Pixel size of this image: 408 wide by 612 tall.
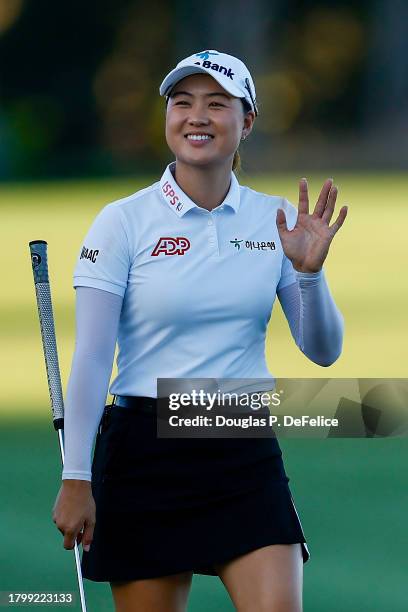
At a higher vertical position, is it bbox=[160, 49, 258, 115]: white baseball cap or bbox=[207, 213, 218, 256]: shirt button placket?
bbox=[160, 49, 258, 115]: white baseball cap

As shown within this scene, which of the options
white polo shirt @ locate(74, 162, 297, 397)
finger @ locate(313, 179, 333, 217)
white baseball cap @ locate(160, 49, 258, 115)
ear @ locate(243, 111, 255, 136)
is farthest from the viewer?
ear @ locate(243, 111, 255, 136)

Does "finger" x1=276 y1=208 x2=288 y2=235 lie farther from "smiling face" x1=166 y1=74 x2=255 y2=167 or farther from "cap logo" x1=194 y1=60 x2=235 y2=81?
"cap logo" x1=194 y1=60 x2=235 y2=81

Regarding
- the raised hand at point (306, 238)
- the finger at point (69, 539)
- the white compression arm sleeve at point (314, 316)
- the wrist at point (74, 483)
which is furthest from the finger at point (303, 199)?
the finger at point (69, 539)

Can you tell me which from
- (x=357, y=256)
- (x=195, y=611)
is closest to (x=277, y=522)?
(x=195, y=611)

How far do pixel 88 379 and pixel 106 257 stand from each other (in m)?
0.34

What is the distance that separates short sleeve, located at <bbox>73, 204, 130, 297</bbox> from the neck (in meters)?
0.27

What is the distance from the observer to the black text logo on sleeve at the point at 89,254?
441cm

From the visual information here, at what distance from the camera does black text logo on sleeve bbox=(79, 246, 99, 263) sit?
441 cm

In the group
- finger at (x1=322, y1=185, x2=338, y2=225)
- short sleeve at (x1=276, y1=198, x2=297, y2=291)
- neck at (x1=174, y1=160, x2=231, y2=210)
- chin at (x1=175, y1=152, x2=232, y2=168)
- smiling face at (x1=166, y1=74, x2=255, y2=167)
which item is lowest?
short sleeve at (x1=276, y1=198, x2=297, y2=291)

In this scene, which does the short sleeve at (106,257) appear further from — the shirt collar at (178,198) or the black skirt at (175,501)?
the black skirt at (175,501)

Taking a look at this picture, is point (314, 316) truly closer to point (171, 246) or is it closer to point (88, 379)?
point (171, 246)

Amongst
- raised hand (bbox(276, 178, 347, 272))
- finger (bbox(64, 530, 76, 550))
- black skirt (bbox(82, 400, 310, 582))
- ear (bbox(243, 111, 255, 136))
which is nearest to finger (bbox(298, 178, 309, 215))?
raised hand (bbox(276, 178, 347, 272))

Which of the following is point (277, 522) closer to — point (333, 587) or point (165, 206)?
point (165, 206)

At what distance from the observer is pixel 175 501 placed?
449 cm
